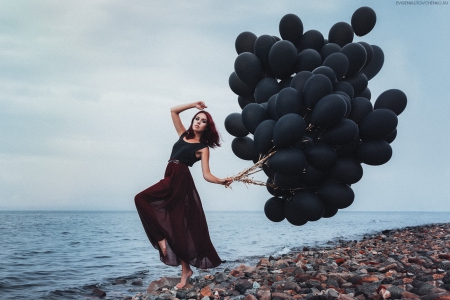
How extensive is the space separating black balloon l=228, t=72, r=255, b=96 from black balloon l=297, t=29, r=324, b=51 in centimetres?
105

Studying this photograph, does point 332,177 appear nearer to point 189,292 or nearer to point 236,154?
point 236,154

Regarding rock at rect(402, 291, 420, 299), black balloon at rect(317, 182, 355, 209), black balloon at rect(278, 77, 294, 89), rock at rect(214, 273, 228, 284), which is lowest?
rock at rect(214, 273, 228, 284)

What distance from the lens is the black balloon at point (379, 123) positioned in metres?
5.40

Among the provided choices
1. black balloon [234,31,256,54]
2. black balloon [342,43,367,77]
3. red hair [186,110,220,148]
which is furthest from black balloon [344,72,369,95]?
red hair [186,110,220,148]

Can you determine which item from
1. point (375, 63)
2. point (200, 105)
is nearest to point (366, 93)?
point (375, 63)

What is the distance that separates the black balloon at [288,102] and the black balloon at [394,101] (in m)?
1.60

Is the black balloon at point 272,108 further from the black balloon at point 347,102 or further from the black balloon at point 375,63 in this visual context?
the black balloon at point 375,63

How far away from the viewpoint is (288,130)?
16.0 ft

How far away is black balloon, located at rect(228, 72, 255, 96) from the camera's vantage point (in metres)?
6.47

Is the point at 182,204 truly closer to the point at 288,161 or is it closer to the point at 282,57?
the point at 288,161

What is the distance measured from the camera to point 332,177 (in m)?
5.67

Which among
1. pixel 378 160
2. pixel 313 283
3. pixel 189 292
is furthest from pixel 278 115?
pixel 189 292

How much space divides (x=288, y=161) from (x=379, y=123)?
1.45 meters

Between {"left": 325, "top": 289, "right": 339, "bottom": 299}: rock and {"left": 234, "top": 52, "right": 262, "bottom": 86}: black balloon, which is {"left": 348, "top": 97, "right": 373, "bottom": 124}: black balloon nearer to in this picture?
{"left": 234, "top": 52, "right": 262, "bottom": 86}: black balloon
